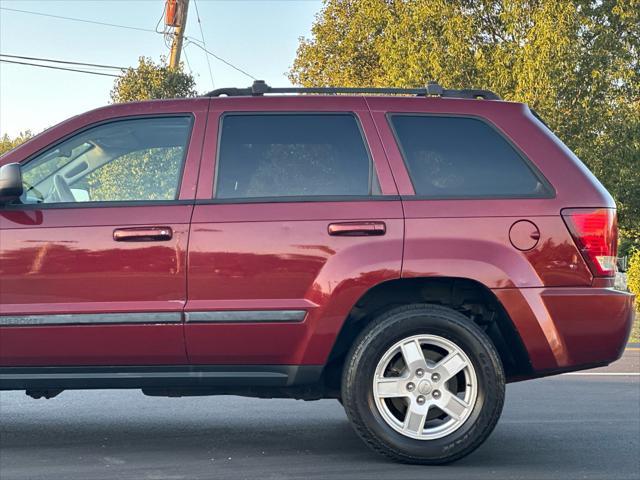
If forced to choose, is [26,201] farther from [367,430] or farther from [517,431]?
[517,431]

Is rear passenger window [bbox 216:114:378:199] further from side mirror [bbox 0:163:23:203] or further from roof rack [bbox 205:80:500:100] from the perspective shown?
side mirror [bbox 0:163:23:203]

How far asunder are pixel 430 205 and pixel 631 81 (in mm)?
19276

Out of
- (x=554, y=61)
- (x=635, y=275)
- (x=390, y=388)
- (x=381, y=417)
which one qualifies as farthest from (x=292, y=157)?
(x=554, y=61)

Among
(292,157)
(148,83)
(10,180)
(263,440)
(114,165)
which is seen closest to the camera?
(10,180)

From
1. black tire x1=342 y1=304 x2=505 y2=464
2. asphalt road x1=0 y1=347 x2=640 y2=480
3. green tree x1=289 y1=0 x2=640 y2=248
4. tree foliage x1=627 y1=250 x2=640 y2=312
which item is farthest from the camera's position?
green tree x1=289 y1=0 x2=640 y2=248

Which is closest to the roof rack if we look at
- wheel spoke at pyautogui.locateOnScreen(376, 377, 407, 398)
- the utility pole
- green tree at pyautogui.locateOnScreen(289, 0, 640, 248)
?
wheel spoke at pyautogui.locateOnScreen(376, 377, 407, 398)

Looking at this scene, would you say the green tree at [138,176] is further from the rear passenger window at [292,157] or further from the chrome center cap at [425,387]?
the chrome center cap at [425,387]

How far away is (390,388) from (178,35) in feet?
73.4

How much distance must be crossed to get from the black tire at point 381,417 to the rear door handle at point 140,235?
1.16 meters

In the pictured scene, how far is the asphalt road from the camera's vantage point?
537cm

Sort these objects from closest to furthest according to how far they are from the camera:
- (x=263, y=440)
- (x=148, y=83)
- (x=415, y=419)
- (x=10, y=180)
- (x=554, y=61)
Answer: (x=10, y=180), (x=415, y=419), (x=263, y=440), (x=554, y=61), (x=148, y=83)

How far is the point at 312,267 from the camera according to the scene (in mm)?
5438

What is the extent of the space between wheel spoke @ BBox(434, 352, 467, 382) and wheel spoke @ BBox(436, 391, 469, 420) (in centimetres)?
9

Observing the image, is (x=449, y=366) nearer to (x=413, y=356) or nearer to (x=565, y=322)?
(x=413, y=356)
